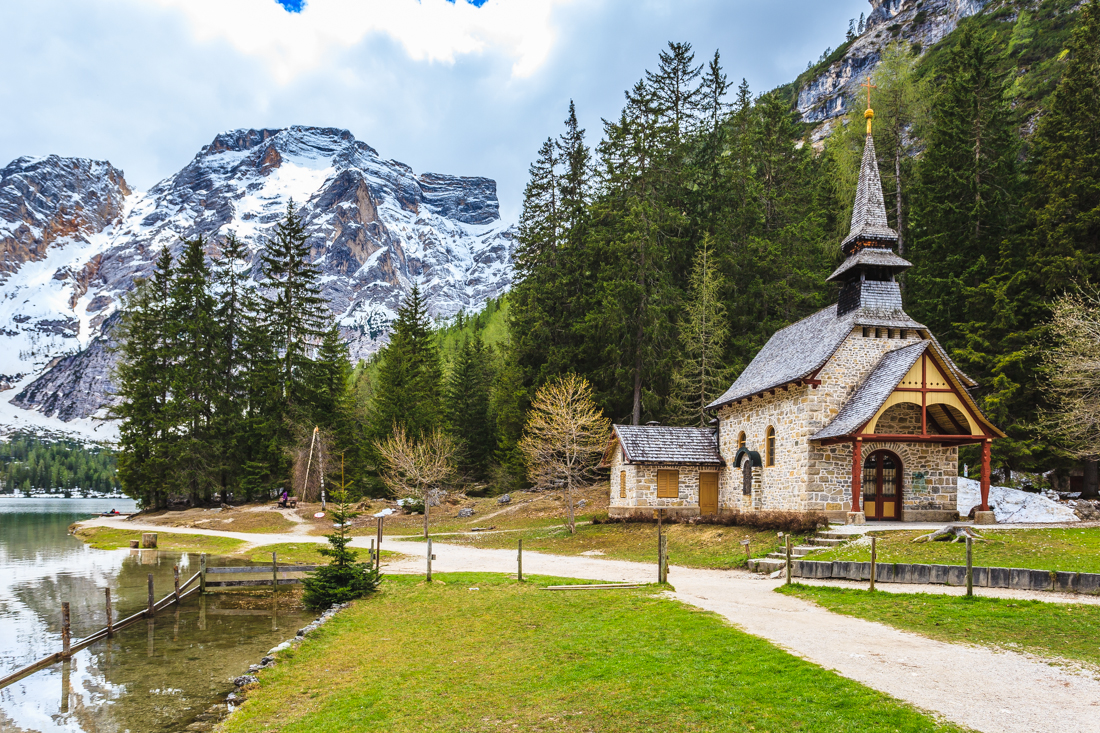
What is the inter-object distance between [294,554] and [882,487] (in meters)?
23.7

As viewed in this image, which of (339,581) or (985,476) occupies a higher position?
(985,476)

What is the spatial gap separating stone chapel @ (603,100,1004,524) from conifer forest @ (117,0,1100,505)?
18.7 feet

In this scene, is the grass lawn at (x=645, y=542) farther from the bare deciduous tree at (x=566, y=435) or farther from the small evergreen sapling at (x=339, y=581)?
the small evergreen sapling at (x=339, y=581)

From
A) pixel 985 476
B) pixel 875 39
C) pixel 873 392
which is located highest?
pixel 875 39

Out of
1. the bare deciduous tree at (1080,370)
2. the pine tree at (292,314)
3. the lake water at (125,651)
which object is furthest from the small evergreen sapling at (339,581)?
the pine tree at (292,314)

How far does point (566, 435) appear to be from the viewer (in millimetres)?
31094

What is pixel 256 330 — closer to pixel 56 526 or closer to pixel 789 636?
pixel 56 526

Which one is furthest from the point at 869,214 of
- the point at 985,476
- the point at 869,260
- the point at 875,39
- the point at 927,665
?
the point at 875,39

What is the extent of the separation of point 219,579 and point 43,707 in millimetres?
10722

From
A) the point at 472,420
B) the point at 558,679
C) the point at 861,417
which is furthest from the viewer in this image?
the point at 472,420

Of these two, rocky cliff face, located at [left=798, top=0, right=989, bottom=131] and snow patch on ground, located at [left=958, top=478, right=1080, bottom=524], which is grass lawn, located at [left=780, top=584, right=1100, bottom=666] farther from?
rocky cliff face, located at [left=798, top=0, right=989, bottom=131]

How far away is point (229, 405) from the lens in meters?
52.7

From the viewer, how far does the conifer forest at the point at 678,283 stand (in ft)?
97.3

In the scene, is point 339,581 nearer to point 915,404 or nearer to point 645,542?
point 645,542
